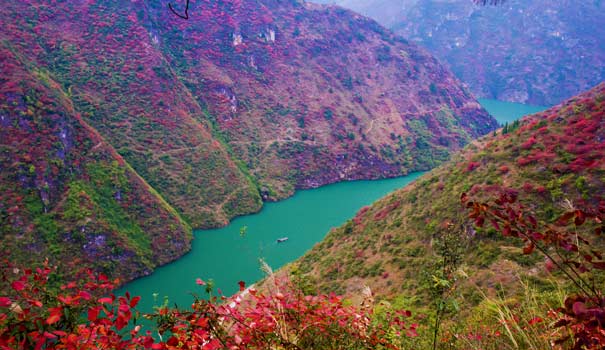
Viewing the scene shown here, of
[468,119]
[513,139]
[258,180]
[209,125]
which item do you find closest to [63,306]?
[513,139]

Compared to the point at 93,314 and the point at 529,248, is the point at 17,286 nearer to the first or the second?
the point at 93,314

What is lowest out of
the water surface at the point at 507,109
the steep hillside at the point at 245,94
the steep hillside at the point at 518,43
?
the steep hillside at the point at 245,94

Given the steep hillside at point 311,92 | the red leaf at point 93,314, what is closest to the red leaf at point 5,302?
the red leaf at point 93,314

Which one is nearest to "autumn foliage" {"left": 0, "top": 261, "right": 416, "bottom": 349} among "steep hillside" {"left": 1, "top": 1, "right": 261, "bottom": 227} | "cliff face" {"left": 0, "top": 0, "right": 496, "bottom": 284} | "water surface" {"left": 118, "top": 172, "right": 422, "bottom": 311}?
"water surface" {"left": 118, "top": 172, "right": 422, "bottom": 311}

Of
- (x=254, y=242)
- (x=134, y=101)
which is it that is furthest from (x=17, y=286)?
(x=134, y=101)

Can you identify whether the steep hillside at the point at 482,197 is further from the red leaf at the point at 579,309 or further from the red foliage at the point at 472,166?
the red leaf at the point at 579,309

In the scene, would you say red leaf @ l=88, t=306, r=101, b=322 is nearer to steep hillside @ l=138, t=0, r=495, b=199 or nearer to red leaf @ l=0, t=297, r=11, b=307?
red leaf @ l=0, t=297, r=11, b=307
